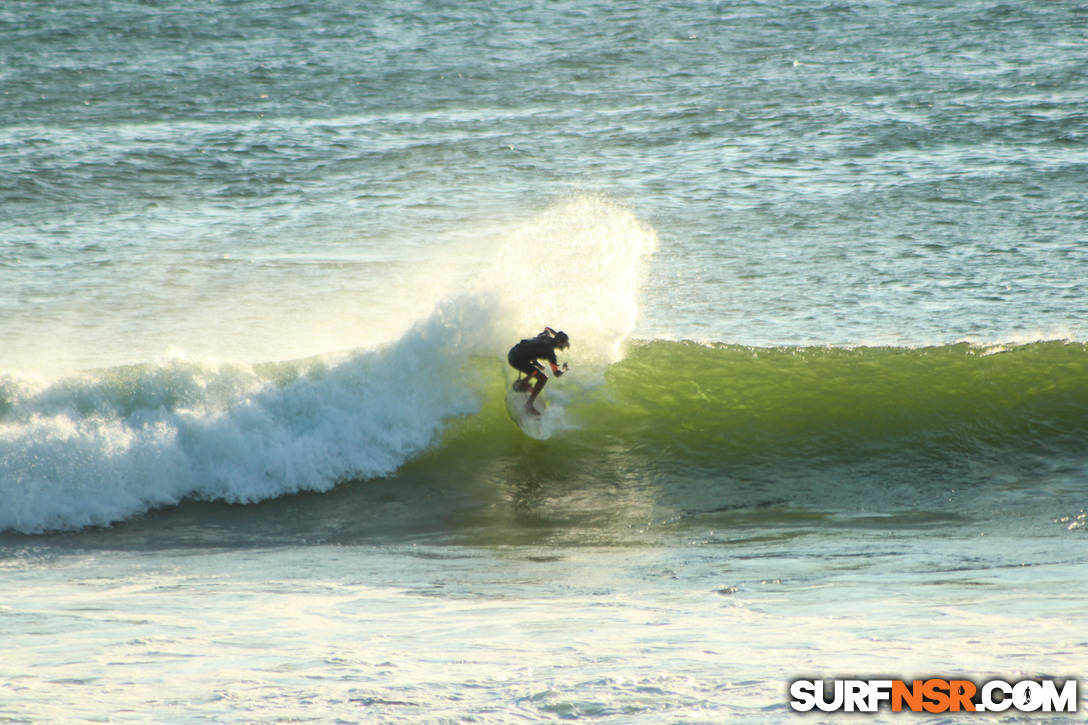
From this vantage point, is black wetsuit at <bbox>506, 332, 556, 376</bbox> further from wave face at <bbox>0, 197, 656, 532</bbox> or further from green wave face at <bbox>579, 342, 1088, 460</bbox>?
green wave face at <bbox>579, 342, 1088, 460</bbox>

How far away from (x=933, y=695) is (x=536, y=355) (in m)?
6.70

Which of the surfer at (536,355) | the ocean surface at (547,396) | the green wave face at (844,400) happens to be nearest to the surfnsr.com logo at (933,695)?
the ocean surface at (547,396)

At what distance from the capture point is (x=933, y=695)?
16.3ft

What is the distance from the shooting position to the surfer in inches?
432

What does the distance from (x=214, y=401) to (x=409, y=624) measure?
5.53m

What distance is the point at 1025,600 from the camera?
6.62 meters

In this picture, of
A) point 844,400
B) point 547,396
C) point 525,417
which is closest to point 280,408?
point 525,417

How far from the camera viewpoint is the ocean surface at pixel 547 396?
5.87 m

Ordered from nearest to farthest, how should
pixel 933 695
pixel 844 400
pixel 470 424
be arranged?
pixel 933 695
pixel 470 424
pixel 844 400

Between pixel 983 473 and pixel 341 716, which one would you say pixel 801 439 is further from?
pixel 341 716

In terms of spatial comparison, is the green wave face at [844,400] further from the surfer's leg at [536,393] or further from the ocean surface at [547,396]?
the surfer's leg at [536,393]

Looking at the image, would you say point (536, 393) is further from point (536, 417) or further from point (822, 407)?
point (822, 407)

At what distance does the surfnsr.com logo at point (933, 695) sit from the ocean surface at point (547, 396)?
112 mm

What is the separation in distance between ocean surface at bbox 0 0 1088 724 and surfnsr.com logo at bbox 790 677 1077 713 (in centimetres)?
11
